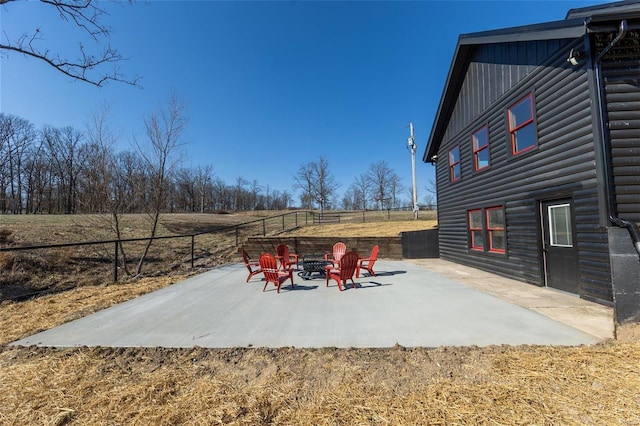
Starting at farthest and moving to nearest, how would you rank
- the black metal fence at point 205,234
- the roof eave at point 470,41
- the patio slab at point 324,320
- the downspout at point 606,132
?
1. the black metal fence at point 205,234
2. the roof eave at point 470,41
3. the downspout at point 606,132
4. the patio slab at point 324,320

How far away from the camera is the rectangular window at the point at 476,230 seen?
860 centimetres

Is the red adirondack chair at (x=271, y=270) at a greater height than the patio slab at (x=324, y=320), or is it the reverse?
the red adirondack chair at (x=271, y=270)

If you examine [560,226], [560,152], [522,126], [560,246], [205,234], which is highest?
[522,126]

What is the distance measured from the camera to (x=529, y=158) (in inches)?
245

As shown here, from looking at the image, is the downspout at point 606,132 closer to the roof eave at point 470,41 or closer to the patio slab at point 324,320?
the roof eave at point 470,41

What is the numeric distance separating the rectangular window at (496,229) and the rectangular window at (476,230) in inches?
15.0

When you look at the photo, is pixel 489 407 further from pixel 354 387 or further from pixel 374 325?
pixel 374 325

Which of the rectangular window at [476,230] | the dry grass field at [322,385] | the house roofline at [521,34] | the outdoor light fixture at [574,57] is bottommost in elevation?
the dry grass field at [322,385]

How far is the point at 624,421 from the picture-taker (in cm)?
187

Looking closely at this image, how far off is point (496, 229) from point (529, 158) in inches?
92.1

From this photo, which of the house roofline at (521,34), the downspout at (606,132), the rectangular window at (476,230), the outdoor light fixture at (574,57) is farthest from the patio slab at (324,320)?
the house roofline at (521,34)

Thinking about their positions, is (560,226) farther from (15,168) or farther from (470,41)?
(15,168)

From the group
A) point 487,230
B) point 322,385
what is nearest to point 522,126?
point 487,230

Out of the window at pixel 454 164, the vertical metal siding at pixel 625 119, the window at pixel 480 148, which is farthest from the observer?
the window at pixel 454 164
